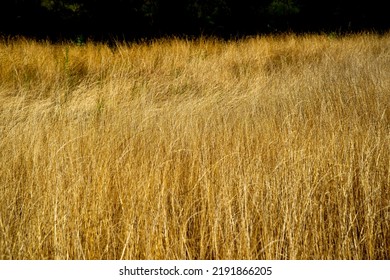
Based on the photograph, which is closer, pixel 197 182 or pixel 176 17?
pixel 197 182

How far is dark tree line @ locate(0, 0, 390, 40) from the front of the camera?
8266mm

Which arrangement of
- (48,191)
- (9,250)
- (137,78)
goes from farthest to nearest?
(137,78), (48,191), (9,250)

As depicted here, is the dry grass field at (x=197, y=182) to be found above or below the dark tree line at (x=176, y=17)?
below

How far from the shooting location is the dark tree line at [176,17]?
827cm

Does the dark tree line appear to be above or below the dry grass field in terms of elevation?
above

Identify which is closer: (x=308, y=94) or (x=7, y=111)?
(x=7, y=111)

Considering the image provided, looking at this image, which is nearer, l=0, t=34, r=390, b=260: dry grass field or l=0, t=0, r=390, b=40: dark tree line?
l=0, t=34, r=390, b=260: dry grass field

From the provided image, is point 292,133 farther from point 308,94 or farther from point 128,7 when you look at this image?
point 128,7

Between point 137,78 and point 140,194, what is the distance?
10.4 feet

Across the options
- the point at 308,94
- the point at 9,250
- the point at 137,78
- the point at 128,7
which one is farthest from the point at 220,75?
the point at 128,7

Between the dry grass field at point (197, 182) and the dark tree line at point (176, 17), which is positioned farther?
the dark tree line at point (176, 17)

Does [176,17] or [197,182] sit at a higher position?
[176,17]

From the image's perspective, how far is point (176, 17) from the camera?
945cm

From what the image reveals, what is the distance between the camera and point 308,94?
3.47 meters
